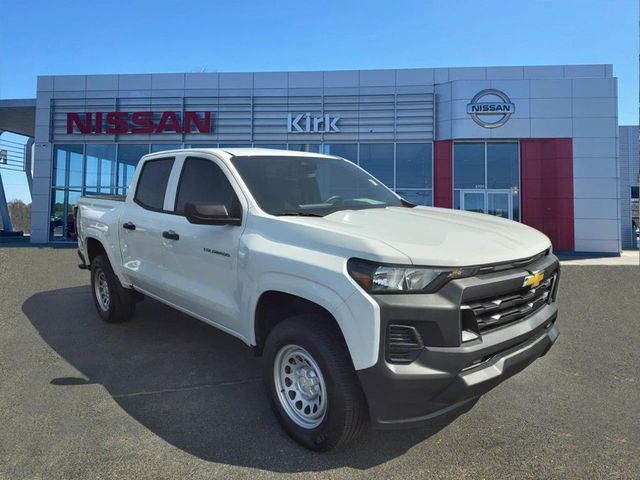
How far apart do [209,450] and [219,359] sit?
168cm

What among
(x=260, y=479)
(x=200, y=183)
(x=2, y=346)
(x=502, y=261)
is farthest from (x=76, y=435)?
(x=502, y=261)

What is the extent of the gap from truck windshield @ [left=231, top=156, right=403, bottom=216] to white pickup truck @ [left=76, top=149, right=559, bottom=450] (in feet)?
0.06

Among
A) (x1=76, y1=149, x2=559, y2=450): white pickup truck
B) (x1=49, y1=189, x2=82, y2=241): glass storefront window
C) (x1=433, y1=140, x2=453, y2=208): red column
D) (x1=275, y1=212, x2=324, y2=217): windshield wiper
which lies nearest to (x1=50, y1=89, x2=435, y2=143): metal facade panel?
(x1=433, y1=140, x2=453, y2=208): red column

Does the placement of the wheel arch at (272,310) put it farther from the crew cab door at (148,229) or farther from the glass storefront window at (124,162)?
the glass storefront window at (124,162)

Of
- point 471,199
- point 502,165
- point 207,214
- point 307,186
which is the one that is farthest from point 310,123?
point 207,214

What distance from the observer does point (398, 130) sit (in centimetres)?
1839

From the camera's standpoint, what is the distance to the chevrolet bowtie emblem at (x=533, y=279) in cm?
278

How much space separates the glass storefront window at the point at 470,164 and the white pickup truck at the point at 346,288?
15.1m

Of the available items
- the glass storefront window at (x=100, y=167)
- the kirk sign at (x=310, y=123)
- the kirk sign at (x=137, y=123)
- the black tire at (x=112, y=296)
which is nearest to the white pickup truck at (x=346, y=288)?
the black tire at (x=112, y=296)

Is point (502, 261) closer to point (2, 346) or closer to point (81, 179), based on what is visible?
point (2, 346)

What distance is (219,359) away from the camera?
4520 millimetres

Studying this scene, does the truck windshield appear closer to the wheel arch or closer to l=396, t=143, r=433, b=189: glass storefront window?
the wheel arch

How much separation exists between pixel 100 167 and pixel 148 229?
17.7 m

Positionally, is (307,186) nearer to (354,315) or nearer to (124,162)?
(354,315)
